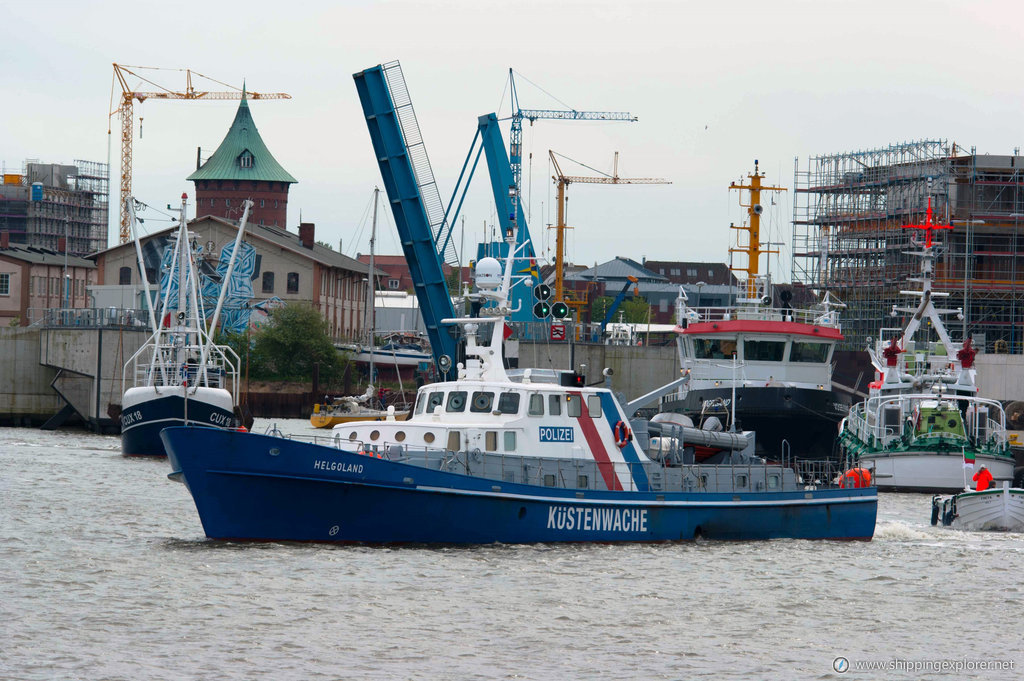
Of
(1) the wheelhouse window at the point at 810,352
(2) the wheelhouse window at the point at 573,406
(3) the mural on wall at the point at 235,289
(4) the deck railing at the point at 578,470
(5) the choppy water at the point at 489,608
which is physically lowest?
(5) the choppy water at the point at 489,608

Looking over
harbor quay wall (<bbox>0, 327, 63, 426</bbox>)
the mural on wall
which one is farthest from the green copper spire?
harbor quay wall (<bbox>0, 327, 63, 426</bbox>)

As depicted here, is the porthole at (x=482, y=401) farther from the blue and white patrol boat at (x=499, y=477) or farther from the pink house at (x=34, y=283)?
the pink house at (x=34, y=283)

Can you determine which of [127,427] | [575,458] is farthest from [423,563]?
[127,427]

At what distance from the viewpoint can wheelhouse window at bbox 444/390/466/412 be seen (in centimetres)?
2612

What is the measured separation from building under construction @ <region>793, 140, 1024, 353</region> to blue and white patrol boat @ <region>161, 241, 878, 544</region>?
3820cm

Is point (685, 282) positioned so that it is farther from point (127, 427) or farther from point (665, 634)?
point (665, 634)

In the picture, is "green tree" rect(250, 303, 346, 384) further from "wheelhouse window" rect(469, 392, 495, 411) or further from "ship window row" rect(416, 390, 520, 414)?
"wheelhouse window" rect(469, 392, 495, 411)

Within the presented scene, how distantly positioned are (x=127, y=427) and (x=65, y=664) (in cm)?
3483

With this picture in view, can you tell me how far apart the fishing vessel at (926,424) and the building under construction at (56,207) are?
3451 inches

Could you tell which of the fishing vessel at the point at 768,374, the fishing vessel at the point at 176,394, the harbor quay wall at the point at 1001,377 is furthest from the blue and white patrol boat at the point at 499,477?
the harbor quay wall at the point at 1001,377

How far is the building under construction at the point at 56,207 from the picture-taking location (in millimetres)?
124625

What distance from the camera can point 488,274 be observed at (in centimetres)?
2733

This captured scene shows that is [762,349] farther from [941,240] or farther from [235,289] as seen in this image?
[235,289]

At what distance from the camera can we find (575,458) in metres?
26.1
